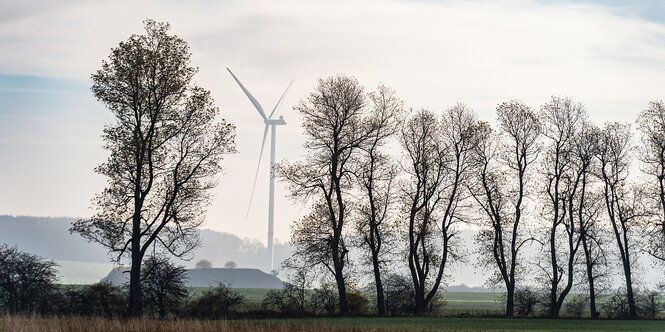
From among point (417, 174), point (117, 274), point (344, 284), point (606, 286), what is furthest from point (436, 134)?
point (117, 274)

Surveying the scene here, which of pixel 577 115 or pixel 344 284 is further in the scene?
pixel 577 115

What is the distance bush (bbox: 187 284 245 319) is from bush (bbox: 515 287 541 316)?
22767 millimetres

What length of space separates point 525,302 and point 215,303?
25.3 metres

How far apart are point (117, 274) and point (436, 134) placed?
142589mm

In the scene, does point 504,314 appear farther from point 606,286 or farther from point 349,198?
point 349,198

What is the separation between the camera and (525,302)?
204 feet

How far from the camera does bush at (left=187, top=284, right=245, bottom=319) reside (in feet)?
171

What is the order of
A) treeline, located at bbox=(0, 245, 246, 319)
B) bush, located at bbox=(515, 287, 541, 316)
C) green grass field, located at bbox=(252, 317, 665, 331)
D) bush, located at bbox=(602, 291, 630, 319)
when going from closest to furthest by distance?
1. green grass field, located at bbox=(252, 317, 665, 331)
2. treeline, located at bbox=(0, 245, 246, 319)
3. bush, located at bbox=(515, 287, 541, 316)
4. bush, located at bbox=(602, 291, 630, 319)

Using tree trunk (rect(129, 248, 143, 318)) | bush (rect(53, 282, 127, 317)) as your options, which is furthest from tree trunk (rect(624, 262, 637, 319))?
A: bush (rect(53, 282, 127, 317))

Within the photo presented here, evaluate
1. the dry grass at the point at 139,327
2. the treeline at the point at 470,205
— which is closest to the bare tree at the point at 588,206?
the treeline at the point at 470,205

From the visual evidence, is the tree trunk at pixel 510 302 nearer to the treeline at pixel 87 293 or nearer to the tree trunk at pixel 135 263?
the treeline at pixel 87 293

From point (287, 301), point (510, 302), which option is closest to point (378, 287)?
point (287, 301)

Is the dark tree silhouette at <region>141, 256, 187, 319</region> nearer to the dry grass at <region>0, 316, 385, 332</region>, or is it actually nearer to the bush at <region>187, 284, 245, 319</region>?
the bush at <region>187, 284, 245, 319</region>

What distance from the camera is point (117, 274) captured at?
188 meters
